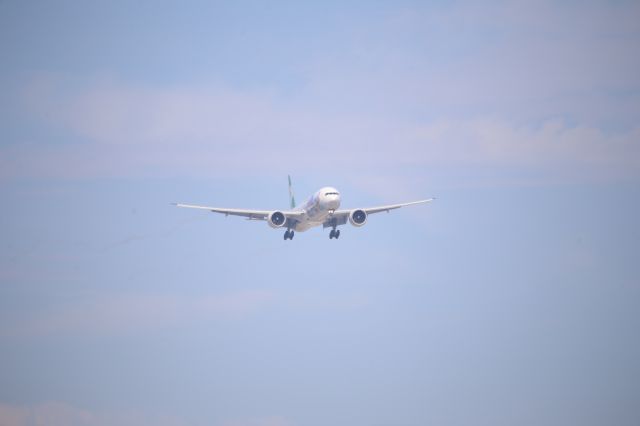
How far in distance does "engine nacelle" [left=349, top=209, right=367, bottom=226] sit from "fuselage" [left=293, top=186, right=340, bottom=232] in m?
2.68

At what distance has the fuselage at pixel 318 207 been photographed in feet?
243

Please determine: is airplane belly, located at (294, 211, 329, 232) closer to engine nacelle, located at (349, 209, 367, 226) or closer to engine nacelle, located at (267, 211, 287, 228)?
engine nacelle, located at (267, 211, 287, 228)

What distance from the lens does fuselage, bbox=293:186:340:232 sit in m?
74.1

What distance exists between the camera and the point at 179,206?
Result: 73.9m

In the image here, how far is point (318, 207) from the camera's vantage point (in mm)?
75625

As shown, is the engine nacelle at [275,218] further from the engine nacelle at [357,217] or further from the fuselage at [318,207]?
the engine nacelle at [357,217]

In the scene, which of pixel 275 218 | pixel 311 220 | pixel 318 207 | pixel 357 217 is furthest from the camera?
pixel 357 217

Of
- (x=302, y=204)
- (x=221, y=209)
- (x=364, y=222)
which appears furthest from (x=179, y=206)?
(x=364, y=222)

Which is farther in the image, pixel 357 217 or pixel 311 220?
pixel 357 217

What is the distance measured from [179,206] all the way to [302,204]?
12.3m

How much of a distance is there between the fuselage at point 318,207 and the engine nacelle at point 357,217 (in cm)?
A: 268

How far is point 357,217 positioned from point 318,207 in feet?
19.1

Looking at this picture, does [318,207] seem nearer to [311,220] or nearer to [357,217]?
[311,220]

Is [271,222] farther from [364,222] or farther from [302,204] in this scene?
[364,222]
